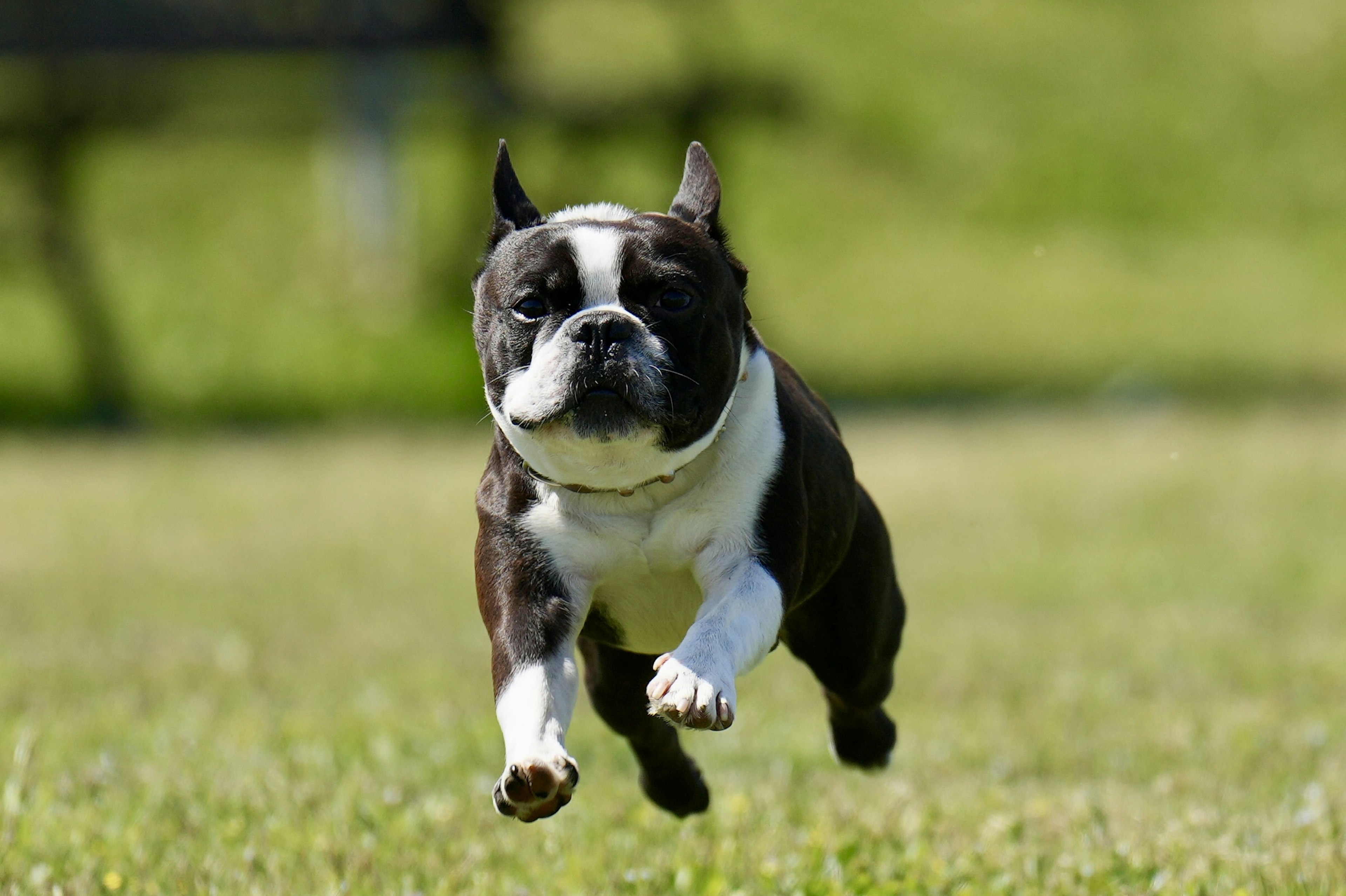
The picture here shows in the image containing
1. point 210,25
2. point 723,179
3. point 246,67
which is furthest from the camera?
point 723,179

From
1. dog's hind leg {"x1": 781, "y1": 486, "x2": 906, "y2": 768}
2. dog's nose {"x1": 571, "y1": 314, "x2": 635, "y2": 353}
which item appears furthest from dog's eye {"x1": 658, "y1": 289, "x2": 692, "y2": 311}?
dog's hind leg {"x1": 781, "y1": 486, "x2": 906, "y2": 768}

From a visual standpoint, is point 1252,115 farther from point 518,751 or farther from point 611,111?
point 518,751

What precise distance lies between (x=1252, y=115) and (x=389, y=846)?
29.1 metres

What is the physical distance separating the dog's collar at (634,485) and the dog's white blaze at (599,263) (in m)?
0.33

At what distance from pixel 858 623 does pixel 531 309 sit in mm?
1133

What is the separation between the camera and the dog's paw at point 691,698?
3006 mm

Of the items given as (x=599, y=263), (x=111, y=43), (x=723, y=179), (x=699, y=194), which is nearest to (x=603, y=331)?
(x=599, y=263)

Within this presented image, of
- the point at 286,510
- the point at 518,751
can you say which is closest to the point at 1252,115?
the point at 286,510

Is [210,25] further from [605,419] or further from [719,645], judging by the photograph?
[719,645]

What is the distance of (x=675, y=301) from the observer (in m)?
3.38

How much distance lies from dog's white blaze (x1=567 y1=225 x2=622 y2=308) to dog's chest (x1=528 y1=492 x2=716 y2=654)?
0.43 metres

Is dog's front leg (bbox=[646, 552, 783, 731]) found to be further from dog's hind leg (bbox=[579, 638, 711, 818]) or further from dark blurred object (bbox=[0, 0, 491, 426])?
dark blurred object (bbox=[0, 0, 491, 426])

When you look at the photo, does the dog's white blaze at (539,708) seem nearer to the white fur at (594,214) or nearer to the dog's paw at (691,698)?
the dog's paw at (691,698)

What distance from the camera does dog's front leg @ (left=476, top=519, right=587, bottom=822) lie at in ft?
10.0
